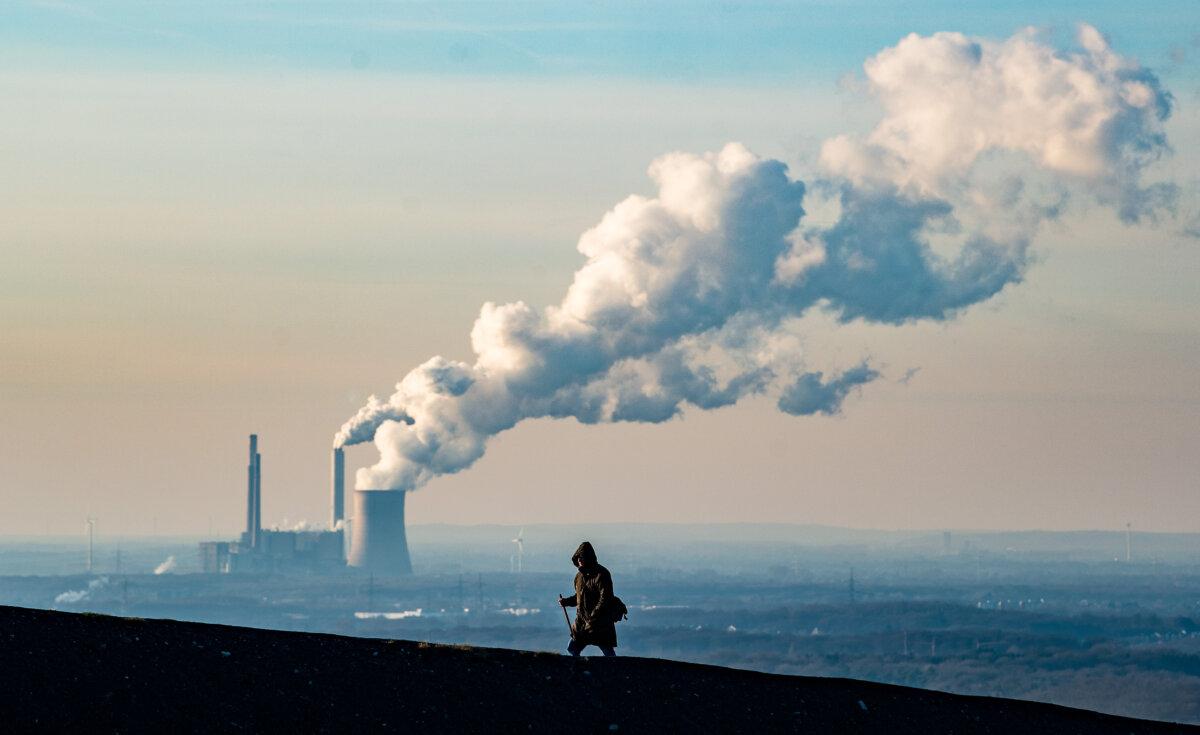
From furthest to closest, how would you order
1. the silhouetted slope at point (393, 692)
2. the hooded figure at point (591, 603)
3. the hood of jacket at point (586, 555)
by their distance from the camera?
1. the hooded figure at point (591, 603)
2. the hood of jacket at point (586, 555)
3. the silhouetted slope at point (393, 692)

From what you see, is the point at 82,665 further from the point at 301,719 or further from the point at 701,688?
the point at 701,688

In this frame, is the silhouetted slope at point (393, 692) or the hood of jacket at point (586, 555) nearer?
the silhouetted slope at point (393, 692)

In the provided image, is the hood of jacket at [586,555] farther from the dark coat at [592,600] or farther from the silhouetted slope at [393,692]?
the silhouetted slope at [393,692]

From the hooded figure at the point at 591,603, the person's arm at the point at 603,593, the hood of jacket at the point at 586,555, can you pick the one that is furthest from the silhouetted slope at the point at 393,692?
the hood of jacket at the point at 586,555

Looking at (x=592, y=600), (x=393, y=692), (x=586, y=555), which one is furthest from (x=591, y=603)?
(x=393, y=692)

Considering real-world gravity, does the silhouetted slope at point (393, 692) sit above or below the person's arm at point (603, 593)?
below

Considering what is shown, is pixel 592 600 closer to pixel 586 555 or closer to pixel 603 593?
pixel 603 593

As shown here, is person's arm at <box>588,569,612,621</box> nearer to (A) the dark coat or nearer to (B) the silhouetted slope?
(A) the dark coat
